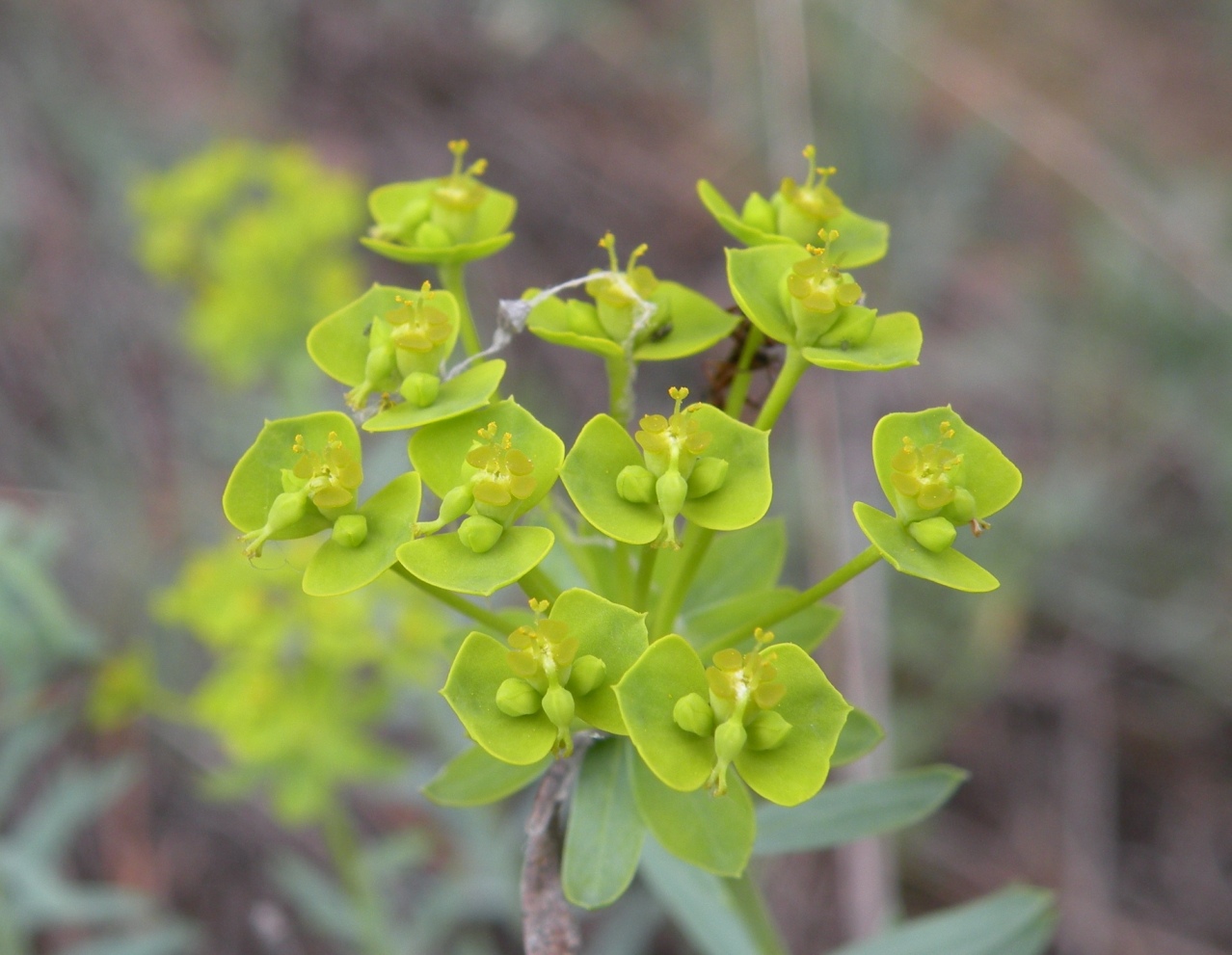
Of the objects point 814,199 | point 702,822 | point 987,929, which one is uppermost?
point 814,199

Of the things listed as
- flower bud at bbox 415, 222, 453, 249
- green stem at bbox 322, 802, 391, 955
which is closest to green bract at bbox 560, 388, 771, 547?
flower bud at bbox 415, 222, 453, 249

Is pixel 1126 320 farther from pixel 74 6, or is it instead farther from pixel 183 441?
pixel 74 6

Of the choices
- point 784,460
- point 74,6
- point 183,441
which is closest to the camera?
point 784,460

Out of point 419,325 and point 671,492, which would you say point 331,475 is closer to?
point 419,325

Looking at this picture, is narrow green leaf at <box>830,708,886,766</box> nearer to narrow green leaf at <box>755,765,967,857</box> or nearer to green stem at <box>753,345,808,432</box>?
narrow green leaf at <box>755,765,967,857</box>

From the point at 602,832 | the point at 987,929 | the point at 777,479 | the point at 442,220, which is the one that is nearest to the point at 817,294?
the point at 442,220

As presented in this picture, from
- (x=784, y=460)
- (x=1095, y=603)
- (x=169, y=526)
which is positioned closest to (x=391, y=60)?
(x=169, y=526)
